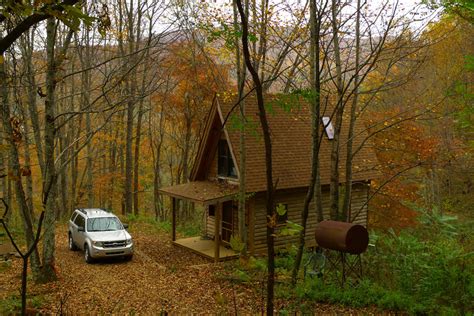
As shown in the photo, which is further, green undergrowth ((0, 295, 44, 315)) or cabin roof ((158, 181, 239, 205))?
cabin roof ((158, 181, 239, 205))

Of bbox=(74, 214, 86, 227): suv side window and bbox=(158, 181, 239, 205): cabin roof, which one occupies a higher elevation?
bbox=(158, 181, 239, 205): cabin roof

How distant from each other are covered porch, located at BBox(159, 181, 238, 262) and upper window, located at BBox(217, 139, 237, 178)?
0.49 meters

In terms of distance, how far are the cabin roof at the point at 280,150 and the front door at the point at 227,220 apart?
6.52 feet

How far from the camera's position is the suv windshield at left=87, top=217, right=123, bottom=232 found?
56.6ft

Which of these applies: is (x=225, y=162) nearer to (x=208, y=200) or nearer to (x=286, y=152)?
A: (x=286, y=152)

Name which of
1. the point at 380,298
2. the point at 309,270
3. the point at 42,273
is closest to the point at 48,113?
the point at 42,273

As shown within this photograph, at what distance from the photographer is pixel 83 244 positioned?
55.8 feet

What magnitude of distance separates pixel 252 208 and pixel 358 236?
7.86 meters

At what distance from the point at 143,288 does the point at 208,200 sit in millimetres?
4836

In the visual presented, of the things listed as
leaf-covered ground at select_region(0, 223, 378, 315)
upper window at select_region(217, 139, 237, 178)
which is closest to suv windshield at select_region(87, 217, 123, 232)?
leaf-covered ground at select_region(0, 223, 378, 315)

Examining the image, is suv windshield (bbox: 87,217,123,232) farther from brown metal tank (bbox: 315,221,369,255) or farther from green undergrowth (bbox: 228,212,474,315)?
brown metal tank (bbox: 315,221,369,255)

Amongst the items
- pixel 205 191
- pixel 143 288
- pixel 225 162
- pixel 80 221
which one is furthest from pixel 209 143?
pixel 143 288

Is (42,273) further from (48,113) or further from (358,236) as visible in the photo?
(358,236)

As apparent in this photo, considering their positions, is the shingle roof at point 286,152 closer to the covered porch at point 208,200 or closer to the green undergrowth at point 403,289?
the covered porch at point 208,200
